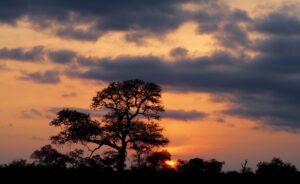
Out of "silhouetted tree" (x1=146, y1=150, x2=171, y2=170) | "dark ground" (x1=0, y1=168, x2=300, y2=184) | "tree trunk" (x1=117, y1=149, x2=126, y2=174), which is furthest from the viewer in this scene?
"silhouetted tree" (x1=146, y1=150, x2=171, y2=170)

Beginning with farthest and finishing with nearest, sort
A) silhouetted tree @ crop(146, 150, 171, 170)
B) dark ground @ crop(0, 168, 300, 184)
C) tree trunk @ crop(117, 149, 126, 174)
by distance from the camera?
silhouetted tree @ crop(146, 150, 171, 170) < tree trunk @ crop(117, 149, 126, 174) < dark ground @ crop(0, 168, 300, 184)

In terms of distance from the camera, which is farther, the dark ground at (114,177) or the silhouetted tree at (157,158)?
the silhouetted tree at (157,158)

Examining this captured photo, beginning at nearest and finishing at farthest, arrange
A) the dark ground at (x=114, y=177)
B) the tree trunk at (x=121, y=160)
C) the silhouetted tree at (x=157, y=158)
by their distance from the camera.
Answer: the dark ground at (x=114, y=177), the tree trunk at (x=121, y=160), the silhouetted tree at (x=157, y=158)

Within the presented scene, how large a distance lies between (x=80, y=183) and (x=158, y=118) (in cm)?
1409

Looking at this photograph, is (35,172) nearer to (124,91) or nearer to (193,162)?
(124,91)

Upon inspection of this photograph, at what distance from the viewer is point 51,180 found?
5547 centimetres

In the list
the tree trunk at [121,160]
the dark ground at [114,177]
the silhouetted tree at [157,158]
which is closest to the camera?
the dark ground at [114,177]

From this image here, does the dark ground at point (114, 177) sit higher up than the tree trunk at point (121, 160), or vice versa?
the tree trunk at point (121, 160)

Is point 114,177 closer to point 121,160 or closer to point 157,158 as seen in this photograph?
point 121,160

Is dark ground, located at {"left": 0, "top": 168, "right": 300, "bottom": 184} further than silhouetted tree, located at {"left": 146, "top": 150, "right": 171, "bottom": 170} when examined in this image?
No

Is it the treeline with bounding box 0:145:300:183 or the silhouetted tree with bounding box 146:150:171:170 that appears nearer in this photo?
the treeline with bounding box 0:145:300:183

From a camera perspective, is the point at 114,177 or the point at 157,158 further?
the point at 157,158

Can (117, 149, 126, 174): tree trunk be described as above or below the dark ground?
above

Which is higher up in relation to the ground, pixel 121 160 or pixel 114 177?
pixel 121 160
